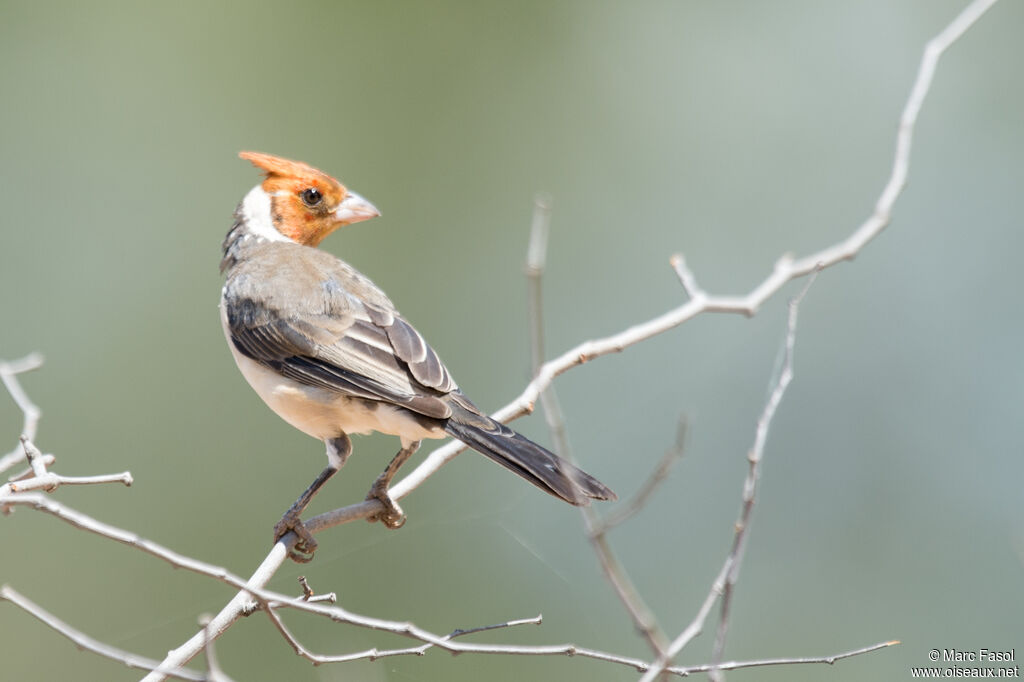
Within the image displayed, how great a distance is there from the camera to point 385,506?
12.1ft

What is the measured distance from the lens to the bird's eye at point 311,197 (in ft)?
15.9

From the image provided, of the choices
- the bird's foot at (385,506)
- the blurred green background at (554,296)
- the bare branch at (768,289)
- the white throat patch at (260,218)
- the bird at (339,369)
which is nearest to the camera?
the bare branch at (768,289)

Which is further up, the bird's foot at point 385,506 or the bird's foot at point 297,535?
the bird's foot at point 385,506

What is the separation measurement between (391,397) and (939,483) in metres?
6.45

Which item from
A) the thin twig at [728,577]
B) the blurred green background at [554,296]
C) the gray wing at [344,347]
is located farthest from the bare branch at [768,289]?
the blurred green background at [554,296]

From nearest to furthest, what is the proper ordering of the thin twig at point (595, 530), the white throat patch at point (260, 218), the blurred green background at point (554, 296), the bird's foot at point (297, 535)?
the thin twig at point (595, 530)
the bird's foot at point (297, 535)
the white throat patch at point (260, 218)
the blurred green background at point (554, 296)

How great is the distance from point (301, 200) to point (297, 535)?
5.97 ft

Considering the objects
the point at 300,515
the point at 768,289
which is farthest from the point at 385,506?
the point at 768,289

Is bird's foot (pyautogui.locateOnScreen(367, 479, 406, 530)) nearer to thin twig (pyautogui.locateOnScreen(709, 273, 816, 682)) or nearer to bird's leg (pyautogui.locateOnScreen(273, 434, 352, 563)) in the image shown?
bird's leg (pyautogui.locateOnScreen(273, 434, 352, 563))

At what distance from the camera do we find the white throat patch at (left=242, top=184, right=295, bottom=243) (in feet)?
15.8

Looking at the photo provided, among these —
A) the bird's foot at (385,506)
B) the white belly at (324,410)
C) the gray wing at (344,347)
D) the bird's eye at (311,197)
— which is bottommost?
the bird's foot at (385,506)

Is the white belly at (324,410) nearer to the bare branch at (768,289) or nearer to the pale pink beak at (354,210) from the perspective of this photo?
the bare branch at (768,289)

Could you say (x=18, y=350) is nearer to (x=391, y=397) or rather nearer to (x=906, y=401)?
(x=391, y=397)

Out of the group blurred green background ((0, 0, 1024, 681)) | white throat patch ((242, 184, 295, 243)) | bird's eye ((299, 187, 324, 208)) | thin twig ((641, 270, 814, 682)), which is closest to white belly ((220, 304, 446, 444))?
white throat patch ((242, 184, 295, 243))
